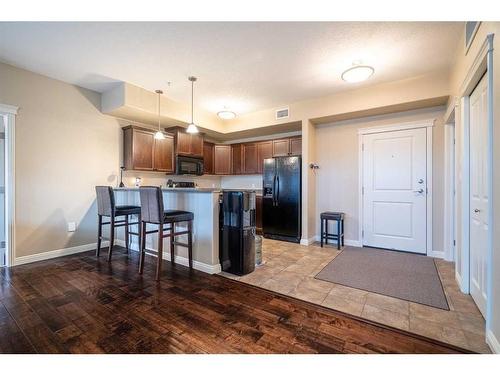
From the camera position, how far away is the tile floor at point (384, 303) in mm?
1692

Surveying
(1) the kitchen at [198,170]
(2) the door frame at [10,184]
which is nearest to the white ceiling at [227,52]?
(2) the door frame at [10,184]

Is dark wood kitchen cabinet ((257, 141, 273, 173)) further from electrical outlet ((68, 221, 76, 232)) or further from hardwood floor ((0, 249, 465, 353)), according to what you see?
electrical outlet ((68, 221, 76, 232))

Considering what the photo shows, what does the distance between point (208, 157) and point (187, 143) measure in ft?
2.67

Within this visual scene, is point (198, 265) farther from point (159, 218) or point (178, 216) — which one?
point (159, 218)

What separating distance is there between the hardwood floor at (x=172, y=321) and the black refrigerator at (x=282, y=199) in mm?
2110

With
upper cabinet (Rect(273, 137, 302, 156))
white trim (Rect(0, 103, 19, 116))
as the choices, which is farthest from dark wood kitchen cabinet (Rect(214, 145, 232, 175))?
white trim (Rect(0, 103, 19, 116))

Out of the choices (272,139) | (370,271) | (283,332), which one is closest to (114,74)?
(272,139)

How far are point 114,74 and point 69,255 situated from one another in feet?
9.18

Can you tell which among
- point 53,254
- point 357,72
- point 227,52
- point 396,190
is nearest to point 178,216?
point 227,52

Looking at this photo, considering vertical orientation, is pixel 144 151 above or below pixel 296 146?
below

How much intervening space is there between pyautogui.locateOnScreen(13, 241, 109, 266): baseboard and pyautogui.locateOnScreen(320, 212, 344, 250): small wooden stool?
3.91 m

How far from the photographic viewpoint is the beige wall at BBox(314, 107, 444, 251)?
3764 mm

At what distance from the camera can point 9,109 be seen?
3039 mm
